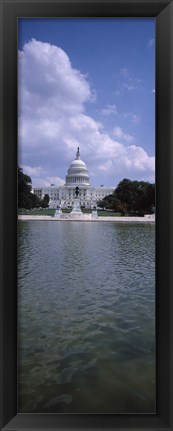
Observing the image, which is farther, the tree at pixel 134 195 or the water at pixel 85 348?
the tree at pixel 134 195

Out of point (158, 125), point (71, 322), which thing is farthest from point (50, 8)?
point (71, 322)

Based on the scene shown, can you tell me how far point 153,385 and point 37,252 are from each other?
11.0 ft

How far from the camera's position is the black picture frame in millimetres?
1027

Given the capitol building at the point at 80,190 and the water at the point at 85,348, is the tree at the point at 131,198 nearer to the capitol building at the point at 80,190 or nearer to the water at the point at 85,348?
the capitol building at the point at 80,190

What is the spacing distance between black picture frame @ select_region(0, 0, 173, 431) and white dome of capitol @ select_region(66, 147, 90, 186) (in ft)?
87.0

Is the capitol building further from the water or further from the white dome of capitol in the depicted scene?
the water

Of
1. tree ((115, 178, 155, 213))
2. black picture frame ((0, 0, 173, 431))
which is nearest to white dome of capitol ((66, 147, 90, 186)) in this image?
tree ((115, 178, 155, 213))

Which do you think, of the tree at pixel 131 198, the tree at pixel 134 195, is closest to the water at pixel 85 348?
the tree at pixel 134 195
